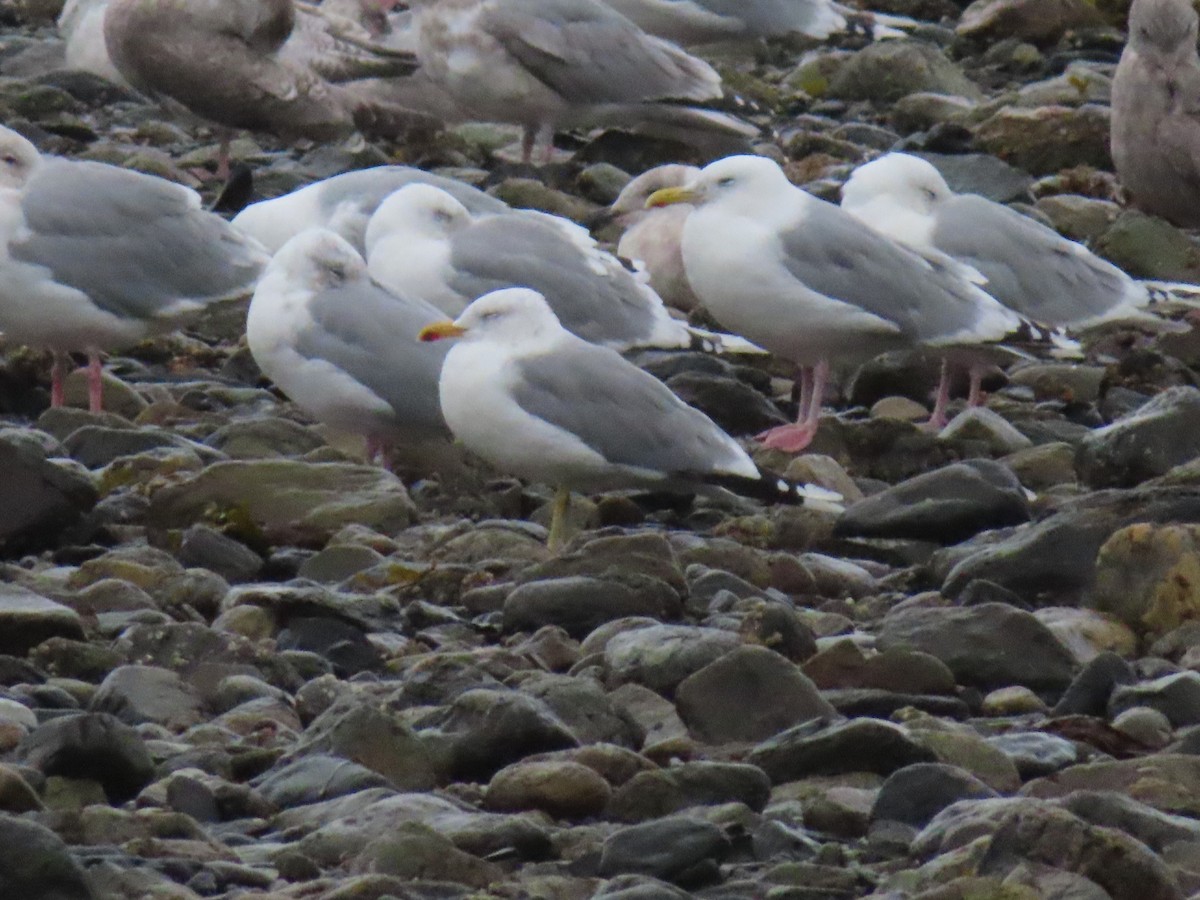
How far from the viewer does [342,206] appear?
30.5 feet

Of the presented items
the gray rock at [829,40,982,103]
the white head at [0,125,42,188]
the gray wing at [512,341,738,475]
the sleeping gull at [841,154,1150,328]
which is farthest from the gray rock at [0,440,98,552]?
the gray rock at [829,40,982,103]

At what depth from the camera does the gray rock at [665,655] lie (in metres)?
5.16

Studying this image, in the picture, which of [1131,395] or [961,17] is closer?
[1131,395]

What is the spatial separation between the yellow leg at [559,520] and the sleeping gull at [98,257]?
5.84 ft

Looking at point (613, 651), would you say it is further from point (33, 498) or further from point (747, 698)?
point (33, 498)

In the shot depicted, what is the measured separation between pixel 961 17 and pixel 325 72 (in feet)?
15.4

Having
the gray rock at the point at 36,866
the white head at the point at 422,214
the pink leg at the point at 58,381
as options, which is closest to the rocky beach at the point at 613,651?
the gray rock at the point at 36,866

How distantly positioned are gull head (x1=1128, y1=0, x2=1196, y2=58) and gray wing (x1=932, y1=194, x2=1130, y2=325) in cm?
204

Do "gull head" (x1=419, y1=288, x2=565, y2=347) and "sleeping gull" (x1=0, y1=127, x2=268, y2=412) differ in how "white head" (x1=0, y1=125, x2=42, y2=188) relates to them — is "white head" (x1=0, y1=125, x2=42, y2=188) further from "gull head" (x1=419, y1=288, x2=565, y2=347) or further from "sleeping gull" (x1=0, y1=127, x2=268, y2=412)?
"gull head" (x1=419, y1=288, x2=565, y2=347)

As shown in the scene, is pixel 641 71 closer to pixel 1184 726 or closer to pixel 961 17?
pixel 961 17

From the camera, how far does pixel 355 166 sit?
38.9ft

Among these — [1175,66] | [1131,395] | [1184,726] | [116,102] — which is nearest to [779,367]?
[1131,395]

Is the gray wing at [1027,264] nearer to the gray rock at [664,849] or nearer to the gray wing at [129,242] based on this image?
the gray wing at [129,242]

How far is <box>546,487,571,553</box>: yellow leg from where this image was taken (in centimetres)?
667
